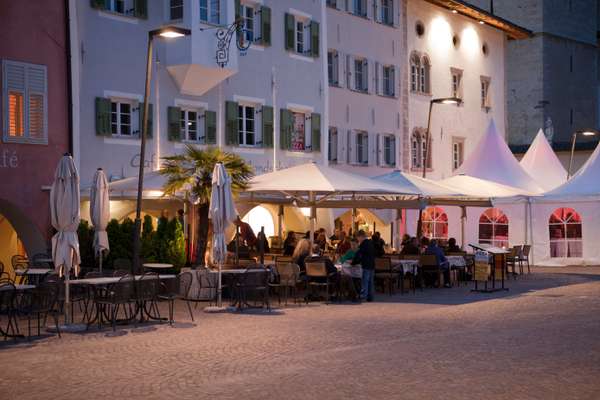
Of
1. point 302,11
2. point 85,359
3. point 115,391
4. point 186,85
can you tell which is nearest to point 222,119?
point 186,85

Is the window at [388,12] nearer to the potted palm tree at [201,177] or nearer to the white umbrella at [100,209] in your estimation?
the potted palm tree at [201,177]

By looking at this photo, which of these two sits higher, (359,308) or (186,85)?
(186,85)

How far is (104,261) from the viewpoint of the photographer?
24141mm

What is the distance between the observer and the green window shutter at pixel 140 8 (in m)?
27.5

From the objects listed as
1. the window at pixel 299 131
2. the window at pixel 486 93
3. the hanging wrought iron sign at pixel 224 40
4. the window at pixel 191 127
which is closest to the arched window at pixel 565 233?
the window at pixel 299 131

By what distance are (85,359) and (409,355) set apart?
3987mm

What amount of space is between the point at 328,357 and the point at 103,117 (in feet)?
48.0

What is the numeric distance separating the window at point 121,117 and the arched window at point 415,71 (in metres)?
15.9

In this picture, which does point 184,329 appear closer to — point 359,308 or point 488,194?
point 359,308

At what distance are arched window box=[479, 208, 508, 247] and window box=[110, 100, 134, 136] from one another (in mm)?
14803

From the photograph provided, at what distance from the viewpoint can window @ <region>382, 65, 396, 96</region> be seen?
3944 cm

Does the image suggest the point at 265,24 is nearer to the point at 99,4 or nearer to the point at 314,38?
the point at 314,38

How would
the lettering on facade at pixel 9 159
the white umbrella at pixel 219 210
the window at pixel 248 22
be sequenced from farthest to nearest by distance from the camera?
the window at pixel 248 22 → the lettering on facade at pixel 9 159 → the white umbrella at pixel 219 210

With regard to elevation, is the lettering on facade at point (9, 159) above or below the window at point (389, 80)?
below
